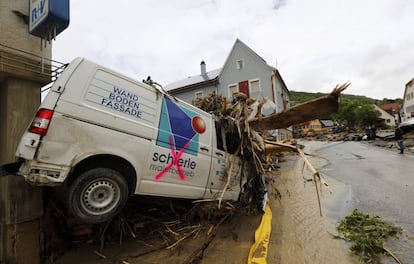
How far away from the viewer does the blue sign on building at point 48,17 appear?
138 inches

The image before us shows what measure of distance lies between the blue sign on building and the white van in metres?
1.33

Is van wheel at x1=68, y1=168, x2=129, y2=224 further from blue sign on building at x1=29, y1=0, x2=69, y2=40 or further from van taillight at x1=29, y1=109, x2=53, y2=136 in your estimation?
blue sign on building at x1=29, y1=0, x2=69, y2=40

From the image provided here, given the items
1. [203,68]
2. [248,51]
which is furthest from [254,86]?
[203,68]

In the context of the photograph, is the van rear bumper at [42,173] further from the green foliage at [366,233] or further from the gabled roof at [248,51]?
the gabled roof at [248,51]

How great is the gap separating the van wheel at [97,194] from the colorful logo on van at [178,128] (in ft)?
2.77

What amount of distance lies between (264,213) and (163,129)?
11.4ft

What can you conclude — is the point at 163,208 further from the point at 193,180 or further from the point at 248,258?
the point at 248,258

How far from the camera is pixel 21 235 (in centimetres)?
342

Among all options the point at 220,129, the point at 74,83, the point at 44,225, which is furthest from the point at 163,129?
the point at 44,225

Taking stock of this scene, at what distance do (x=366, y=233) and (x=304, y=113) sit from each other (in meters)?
2.47

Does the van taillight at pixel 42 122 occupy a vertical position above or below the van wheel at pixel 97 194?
above

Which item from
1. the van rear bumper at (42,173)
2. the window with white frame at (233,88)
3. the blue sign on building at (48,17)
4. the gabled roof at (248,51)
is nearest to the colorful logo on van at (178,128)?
the van rear bumper at (42,173)

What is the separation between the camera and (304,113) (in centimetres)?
454

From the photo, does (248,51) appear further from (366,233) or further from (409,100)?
(409,100)
